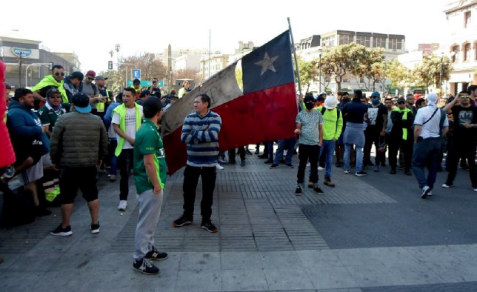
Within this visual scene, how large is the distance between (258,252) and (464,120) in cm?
606

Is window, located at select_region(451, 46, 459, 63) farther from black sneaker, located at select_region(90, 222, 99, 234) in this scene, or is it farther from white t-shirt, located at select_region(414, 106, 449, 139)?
black sneaker, located at select_region(90, 222, 99, 234)

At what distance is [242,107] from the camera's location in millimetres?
7410

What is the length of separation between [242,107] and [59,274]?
4254 millimetres

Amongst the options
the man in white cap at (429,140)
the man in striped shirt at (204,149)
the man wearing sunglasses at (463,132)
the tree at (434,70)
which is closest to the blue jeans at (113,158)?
the man in striped shirt at (204,149)

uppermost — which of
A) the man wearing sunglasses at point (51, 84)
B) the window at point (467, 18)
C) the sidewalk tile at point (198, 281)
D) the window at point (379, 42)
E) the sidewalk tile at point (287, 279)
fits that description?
the window at point (379, 42)

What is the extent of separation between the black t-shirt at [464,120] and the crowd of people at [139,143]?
0.02 m

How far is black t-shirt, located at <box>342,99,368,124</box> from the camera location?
9.71 metres

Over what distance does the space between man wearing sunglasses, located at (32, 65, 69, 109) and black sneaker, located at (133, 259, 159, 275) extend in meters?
4.39

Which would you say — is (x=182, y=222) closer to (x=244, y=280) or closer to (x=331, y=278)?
(x=244, y=280)

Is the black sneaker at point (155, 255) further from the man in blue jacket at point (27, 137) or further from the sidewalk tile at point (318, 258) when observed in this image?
the man in blue jacket at point (27, 137)

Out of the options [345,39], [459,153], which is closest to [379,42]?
[345,39]

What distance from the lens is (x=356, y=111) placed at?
9.72m

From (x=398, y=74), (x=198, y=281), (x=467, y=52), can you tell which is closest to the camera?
(x=198, y=281)

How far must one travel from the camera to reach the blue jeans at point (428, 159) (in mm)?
7703
